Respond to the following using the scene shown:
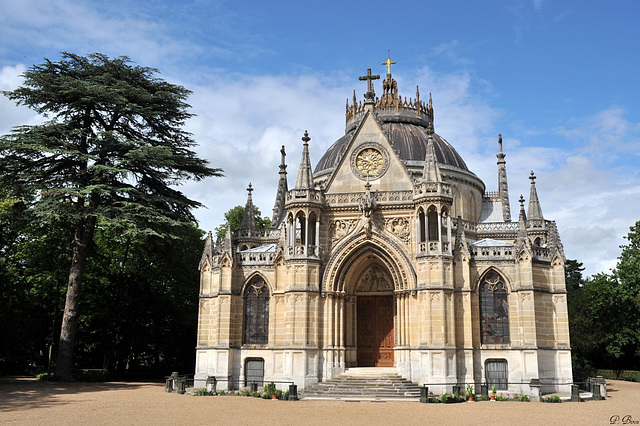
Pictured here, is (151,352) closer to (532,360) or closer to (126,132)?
(126,132)

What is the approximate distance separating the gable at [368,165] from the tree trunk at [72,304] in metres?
13.5

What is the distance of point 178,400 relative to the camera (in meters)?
22.8

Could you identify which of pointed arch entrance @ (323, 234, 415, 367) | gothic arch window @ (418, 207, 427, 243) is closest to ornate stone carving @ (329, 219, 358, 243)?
pointed arch entrance @ (323, 234, 415, 367)

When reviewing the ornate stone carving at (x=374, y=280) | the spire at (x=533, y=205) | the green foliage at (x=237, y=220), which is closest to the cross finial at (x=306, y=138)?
the ornate stone carving at (x=374, y=280)

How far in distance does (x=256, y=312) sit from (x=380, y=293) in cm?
612

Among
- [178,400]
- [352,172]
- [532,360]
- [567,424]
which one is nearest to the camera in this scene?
[567,424]

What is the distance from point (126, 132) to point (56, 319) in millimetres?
13135

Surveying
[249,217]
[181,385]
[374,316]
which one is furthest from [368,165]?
[181,385]

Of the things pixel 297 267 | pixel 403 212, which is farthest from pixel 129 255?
pixel 403 212

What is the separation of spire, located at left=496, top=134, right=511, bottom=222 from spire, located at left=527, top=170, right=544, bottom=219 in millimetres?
2405

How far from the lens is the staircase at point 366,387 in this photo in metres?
23.5

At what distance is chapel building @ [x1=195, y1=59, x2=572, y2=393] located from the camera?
2552 cm

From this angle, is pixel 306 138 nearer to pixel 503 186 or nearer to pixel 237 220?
pixel 503 186

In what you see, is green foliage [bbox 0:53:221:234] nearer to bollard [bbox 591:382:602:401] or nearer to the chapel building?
the chapel building
